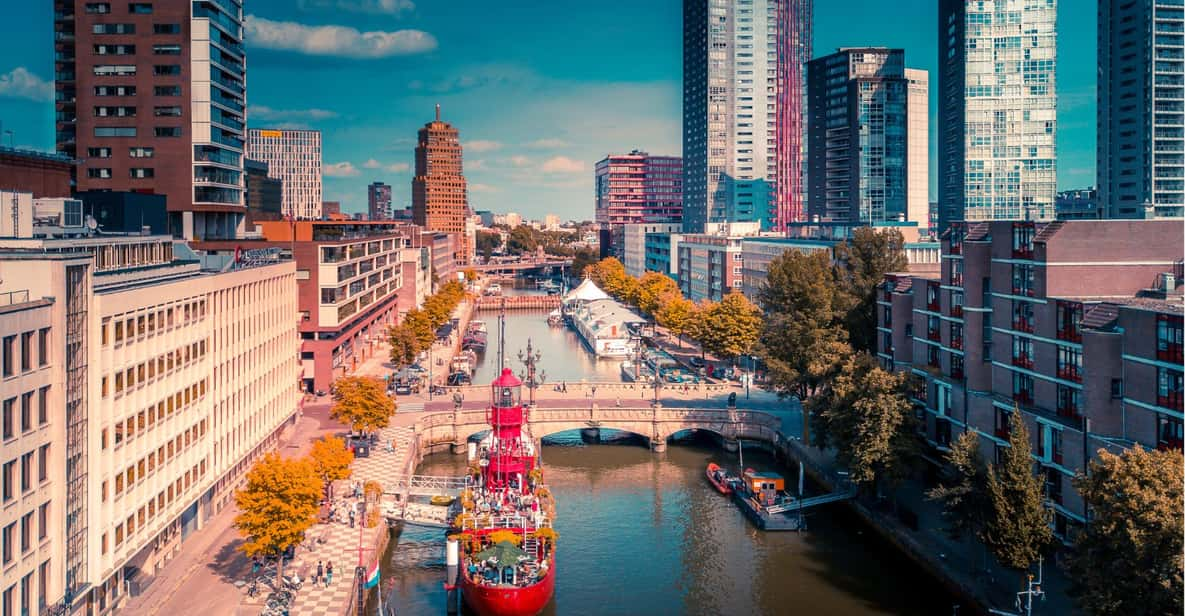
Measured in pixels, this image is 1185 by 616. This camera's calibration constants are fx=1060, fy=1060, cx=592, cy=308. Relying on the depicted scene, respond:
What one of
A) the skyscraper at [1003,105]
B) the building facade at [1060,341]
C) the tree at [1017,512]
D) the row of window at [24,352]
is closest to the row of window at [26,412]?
the row of window at [24,352]

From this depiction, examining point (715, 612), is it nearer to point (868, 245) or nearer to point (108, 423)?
point (108, 423)

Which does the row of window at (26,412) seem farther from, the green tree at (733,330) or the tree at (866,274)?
the green tree at (733,330)

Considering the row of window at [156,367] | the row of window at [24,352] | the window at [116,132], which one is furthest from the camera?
the window at [116,132]

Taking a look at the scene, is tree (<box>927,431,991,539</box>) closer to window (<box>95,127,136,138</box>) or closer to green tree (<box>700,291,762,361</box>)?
green tree (<box>700,291,762,361</box>)

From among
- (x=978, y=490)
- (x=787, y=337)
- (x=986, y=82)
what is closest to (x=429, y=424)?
(x=787, y=337)

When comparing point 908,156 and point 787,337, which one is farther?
point 908,156

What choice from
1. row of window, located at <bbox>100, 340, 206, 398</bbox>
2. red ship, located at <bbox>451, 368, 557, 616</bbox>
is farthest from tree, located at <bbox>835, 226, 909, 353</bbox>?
row of window, located at <bbox>100, 340, 206, 398</bbox>
